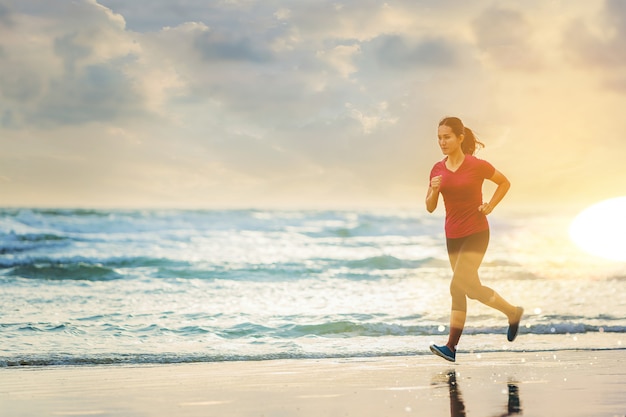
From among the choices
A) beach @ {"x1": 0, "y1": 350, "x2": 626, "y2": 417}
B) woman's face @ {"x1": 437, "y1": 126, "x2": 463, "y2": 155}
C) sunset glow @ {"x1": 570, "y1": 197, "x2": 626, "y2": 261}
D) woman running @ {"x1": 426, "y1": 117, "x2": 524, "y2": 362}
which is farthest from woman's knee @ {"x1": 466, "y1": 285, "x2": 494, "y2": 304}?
sunset glow @ {"x1": 570, "y1": 197, "x2": 626, "y2": 261}

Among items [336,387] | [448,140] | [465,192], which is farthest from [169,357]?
[448,140]

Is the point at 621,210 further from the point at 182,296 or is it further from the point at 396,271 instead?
the point at 182,296

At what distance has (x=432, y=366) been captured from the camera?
26.7 feet

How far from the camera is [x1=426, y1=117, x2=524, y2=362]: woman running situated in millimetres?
7410

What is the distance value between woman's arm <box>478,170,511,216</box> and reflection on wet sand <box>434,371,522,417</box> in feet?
4.87

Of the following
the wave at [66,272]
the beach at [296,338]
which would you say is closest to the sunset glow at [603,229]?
the beach at [296,338]

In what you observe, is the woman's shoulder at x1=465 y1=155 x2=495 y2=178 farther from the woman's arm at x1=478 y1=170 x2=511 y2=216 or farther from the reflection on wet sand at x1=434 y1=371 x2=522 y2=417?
the reflection on wet sand at x1=434 y1=371 x2=522 y2=417

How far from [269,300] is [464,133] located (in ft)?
24.3

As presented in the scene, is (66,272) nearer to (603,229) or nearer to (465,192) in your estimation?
(465,192)

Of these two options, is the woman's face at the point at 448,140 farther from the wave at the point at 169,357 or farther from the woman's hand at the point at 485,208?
the wave at the point at 169,357

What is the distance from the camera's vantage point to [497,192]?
7.45 meters

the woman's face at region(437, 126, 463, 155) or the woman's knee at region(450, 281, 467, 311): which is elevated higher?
the woman's face at region(437, 126, 463, 155)

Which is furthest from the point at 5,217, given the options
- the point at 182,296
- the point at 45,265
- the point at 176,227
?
the point at 182,296

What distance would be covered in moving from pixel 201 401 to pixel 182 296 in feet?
28.5
